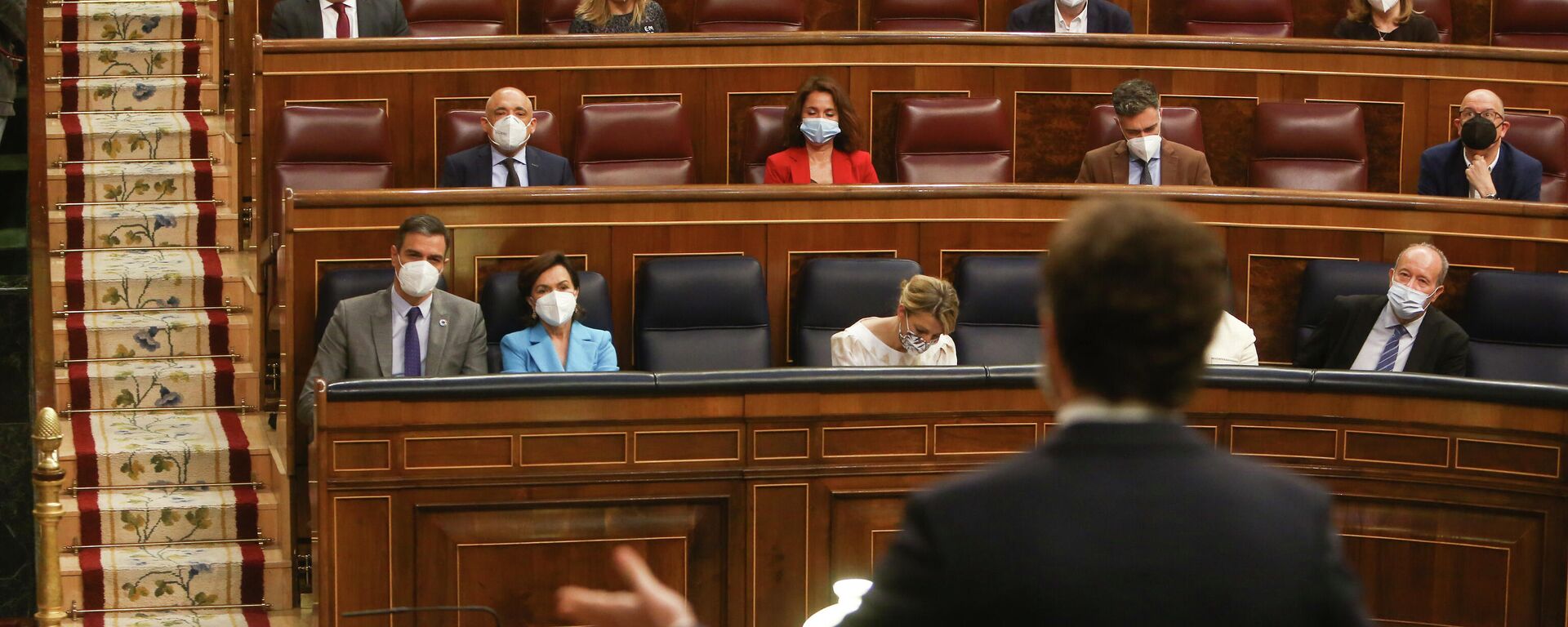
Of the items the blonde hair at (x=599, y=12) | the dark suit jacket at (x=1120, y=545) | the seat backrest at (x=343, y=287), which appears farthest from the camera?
the blonde hair at (x=599, y=12)

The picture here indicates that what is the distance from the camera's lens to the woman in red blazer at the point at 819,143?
3.50 m

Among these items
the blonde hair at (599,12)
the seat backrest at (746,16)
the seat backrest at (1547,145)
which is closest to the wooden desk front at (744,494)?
the seat backrest at (1547,145)

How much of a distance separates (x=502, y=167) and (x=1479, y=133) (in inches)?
72.8

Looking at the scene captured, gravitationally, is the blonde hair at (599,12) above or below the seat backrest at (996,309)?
above

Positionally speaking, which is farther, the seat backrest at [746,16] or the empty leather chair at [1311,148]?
the seat backrest at [746,16]

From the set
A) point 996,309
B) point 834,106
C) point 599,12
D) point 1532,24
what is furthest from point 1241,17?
point 996,309

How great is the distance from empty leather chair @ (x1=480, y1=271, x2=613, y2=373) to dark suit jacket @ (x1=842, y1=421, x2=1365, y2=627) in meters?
2.16

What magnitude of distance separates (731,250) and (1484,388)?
1.28 meters

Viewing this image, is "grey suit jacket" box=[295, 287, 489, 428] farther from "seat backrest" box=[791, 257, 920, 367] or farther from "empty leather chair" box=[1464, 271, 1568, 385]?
"empty leather chair" box=[1464, 271, 1568, 385]

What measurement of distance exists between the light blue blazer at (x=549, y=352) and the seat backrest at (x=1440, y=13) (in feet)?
8.22

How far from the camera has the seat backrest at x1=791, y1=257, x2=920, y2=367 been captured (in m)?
3.06

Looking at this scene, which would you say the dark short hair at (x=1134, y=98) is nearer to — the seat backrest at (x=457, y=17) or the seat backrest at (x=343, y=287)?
the seat backrest at (x=343, y=287)

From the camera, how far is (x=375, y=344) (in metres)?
2.79

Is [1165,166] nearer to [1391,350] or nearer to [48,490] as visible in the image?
[1391,350]
